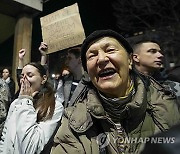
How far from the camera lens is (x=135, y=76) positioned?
196cm

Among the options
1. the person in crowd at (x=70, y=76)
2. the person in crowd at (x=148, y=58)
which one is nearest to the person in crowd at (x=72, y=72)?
the person in crowd at (x=70, y=76)

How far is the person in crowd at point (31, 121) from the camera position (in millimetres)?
2254

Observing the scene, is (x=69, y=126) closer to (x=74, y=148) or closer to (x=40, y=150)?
(x=74, y=148)

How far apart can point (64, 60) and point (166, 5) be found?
7923mm

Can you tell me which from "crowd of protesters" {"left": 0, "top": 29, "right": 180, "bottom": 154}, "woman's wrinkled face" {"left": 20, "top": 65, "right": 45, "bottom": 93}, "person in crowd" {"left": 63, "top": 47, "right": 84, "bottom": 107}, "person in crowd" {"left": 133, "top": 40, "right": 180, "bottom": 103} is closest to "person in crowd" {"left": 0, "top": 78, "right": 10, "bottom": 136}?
"woman's wrinkled face" {"left": 20, "top": 65, "right": 45, "bottom": 93}

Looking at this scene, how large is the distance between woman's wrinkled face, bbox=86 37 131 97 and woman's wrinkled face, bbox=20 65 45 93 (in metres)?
1.02

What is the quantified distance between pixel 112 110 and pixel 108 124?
8 centimetres

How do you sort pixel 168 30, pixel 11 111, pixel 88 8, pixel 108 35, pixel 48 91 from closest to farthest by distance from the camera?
pixel 108 35
pixel 11 111
pixel 48 91
pixel 168 30
pixel 88 8

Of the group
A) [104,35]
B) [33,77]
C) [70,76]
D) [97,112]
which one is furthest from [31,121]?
[70,76]

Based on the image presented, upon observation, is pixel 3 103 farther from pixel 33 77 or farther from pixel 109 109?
pixel 109 109

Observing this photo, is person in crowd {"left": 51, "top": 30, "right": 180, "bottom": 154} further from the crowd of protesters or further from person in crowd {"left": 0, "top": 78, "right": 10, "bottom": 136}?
person in crowd {"left": 0, "top": 78, "right": 10, "bottom": 136}

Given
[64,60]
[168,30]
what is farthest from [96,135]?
[168,30]

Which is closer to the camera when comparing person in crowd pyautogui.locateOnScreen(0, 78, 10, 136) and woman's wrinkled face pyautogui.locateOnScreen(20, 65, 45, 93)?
woman's wrinkled face pyautogui.locateOnScreen(20, 65, 45, 93)

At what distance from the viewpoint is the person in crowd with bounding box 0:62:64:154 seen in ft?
7.39
